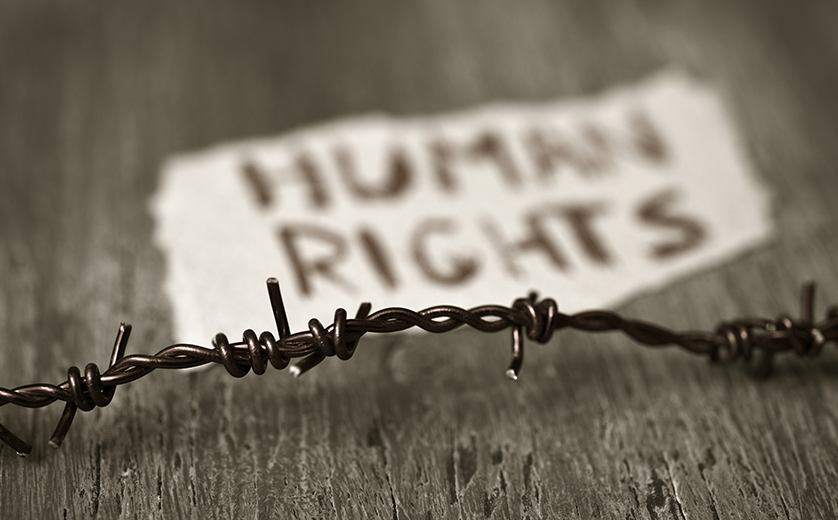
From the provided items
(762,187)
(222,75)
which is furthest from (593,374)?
(222,75)

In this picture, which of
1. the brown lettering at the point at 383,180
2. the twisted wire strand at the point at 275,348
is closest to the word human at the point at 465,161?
the brown lettering at the point at 383,180

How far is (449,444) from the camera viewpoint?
1.95 ft

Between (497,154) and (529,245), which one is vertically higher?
(497,154)

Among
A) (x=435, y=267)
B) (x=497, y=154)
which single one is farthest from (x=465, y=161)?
(x=435, y=267)

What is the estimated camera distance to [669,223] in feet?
2.57

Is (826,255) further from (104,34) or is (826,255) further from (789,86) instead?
(104,34)

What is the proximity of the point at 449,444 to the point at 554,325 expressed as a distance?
0.13 metres

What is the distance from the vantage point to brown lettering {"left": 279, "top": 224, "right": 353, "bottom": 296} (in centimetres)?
70

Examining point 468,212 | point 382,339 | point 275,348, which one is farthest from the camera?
point 468,212

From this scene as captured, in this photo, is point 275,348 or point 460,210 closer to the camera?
point 275,348

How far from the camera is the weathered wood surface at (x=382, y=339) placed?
566 millimetres

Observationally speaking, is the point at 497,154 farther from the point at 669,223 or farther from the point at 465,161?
the point at 669,223

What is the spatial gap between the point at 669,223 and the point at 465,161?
22 centimetres

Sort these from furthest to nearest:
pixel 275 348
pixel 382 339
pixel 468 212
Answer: pixel 468 212
pixel 382 339
pixel 275 348
